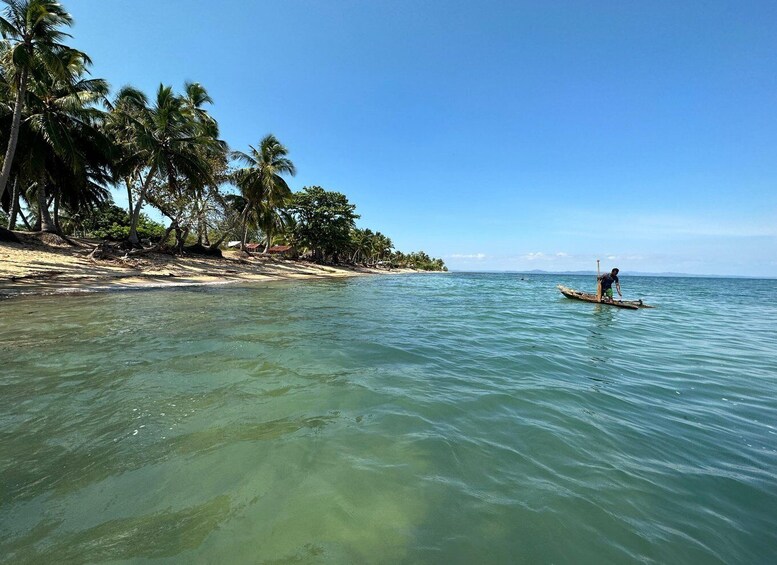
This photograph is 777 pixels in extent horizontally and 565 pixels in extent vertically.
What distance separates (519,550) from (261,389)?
12.0 feet

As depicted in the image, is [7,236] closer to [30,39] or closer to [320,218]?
[30,39]

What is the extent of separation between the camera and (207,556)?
2027 millimetres

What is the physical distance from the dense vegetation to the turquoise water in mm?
18471

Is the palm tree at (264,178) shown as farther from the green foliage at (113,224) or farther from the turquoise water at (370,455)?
the turquoise water at (370,455)

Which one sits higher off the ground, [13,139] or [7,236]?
[13,139]

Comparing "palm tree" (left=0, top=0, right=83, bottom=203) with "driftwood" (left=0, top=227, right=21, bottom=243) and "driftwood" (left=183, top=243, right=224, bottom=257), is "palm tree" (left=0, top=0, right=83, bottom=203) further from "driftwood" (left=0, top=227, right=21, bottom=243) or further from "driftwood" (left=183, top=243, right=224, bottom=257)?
"driftwood" (left=183, top=243, right=224, bottom=257)

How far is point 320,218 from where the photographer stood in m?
48.5

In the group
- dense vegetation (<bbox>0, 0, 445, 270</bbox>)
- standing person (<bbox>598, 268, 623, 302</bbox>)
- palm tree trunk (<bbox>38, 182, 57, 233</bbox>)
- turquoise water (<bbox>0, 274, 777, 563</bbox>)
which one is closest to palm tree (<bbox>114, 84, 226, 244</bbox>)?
dense vegetation (<bbox>0, 0, 445, 270</bbox>)

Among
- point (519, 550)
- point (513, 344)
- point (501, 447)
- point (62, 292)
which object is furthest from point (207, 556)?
point (62, 292)

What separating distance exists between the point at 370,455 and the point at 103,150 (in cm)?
3122

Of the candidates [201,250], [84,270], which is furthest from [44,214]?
[201,250]

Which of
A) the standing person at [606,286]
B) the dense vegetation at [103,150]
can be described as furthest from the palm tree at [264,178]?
the standing person at [606,286]

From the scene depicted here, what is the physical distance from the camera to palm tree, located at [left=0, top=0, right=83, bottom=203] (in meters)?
15.6

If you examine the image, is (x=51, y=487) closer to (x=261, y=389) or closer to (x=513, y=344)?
(x=261, y=389)
